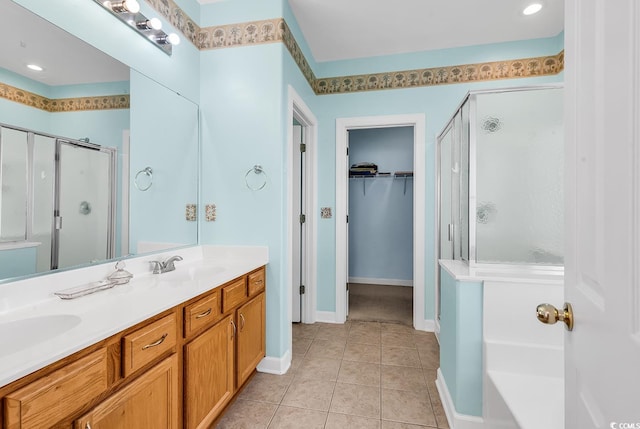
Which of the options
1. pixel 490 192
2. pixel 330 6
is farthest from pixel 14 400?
pixel 330 6

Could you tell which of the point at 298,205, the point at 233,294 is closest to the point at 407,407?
the point at 233,294

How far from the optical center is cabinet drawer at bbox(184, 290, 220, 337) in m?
1.34

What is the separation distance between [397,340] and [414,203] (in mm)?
1368

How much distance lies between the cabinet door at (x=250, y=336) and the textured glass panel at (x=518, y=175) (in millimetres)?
1528

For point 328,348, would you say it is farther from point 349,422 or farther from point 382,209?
point 382,209

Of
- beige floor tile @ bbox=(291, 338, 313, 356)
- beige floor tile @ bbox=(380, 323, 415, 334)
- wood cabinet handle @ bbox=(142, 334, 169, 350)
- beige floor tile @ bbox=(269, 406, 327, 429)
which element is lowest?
beige floor tile @ bbox=(269, 406, 327, 429)

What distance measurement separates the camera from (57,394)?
789mm

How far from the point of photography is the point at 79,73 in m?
1.43

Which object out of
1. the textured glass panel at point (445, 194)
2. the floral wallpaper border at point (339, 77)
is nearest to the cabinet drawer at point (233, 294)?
the textured glass panel at point (445, 194)

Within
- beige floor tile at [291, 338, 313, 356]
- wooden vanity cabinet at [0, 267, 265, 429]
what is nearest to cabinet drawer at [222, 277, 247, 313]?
wooden vanity cabinet at [0, 267, 265, 429]

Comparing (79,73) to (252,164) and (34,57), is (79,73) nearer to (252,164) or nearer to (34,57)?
(34,57)

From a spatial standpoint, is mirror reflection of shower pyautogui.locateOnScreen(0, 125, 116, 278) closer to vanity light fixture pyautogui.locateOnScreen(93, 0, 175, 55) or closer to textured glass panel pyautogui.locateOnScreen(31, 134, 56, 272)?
textured glass panel pyautogui.locateOnScreen(31, 134, 56, 272)

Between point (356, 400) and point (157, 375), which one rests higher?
point (157, 375)

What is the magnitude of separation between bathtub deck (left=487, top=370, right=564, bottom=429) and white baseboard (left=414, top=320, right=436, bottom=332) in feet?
4.88
